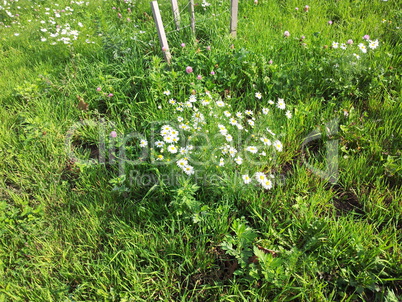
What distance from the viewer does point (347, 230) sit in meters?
1.53

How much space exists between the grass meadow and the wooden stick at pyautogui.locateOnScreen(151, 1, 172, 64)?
0.47 ft

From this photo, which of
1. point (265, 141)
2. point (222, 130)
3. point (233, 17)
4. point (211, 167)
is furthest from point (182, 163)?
point (233, 17)

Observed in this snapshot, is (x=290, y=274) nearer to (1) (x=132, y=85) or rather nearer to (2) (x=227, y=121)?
(2) (x=227, y=121)

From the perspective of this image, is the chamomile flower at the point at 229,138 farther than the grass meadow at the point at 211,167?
Yes

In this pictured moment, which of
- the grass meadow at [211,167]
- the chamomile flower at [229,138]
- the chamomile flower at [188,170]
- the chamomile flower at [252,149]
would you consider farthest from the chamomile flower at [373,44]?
the chamomile flower at [188,170]

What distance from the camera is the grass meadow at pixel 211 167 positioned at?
146 cm

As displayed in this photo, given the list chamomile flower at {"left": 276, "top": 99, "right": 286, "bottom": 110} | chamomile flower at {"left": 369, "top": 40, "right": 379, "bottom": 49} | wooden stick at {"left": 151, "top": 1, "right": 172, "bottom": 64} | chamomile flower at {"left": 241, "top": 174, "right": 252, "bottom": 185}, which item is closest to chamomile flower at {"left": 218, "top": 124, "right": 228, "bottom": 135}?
chamomile flower at {"left": 241, "top": 174, "right": 252, "bottom": 185}

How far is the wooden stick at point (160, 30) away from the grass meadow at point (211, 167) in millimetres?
144

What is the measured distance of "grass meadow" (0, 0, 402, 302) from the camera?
1.46 m

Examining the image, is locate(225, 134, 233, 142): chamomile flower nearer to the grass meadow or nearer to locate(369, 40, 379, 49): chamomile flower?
the grass meadow

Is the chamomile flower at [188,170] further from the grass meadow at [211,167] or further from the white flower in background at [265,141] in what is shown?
the white flower in background at [265,141]

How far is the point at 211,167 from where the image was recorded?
5.64ft

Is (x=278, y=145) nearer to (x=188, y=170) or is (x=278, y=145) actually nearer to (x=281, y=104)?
(x=281, y=104)

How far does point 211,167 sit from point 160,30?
1530 mm
